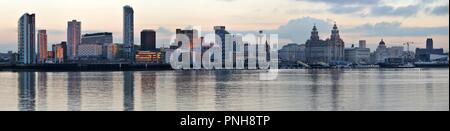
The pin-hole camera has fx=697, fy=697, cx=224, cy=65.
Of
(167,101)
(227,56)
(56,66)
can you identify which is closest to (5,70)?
(56,66)

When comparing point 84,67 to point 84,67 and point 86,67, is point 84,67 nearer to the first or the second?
point 84,67

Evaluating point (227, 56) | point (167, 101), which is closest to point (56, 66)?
point (227, 56)

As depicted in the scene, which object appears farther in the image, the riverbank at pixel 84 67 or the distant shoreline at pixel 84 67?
the riverbank at pixel 84 67

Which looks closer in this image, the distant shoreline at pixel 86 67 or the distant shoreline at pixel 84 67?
the distant shoreline at pixel 84 67

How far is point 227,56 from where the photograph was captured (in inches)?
7717

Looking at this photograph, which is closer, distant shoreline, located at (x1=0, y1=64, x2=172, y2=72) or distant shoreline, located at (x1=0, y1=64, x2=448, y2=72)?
distant shoreline, located at (x1=0, y1=64, x2=448, y2=72)

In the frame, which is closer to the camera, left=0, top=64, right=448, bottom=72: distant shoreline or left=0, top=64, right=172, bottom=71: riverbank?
left=0, top=64, right=448, bottom=72: distant shoreline

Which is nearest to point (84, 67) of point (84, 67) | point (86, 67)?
point (84, 67)
